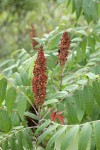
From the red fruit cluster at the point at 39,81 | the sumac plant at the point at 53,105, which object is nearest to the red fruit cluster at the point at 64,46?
the sumac plant at the point at 53,105

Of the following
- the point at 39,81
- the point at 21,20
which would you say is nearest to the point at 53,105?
the point at 39,81

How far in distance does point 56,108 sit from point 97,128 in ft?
1.92

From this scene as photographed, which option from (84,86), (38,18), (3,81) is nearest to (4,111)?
(3,81)

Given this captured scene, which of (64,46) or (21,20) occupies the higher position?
(21,20)

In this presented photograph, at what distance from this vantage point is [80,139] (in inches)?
96.8

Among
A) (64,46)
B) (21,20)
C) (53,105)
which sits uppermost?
(21,20)

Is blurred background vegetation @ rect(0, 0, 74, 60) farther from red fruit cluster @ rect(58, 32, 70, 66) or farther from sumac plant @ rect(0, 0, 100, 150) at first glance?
red fruit cluster @ rect(58, 32, 70, 66)

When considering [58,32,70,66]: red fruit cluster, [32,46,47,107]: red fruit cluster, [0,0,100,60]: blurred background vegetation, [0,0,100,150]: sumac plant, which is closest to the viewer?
[0,0,100,150]: sumac plant

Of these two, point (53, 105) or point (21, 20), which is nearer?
point (53, 105)

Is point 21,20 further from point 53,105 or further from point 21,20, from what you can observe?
point 53,105

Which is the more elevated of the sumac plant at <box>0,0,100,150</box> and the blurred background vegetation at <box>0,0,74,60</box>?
the blurred background vegetation at <box>0,0,74,60</box>

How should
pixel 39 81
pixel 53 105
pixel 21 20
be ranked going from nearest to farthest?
pixel 39 81 → pixel 53 105 → pixel 21 20

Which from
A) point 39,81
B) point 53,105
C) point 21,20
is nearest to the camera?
point 39,81

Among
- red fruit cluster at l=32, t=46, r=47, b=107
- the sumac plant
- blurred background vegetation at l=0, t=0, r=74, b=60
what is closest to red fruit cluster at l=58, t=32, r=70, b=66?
the sumac plant
